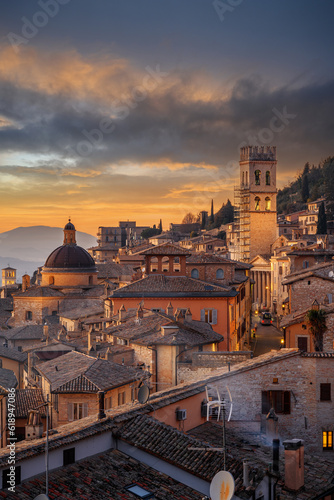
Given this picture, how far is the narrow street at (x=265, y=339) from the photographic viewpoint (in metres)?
32.9

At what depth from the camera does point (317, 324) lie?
22328 millimetres

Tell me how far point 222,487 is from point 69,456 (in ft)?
9.81

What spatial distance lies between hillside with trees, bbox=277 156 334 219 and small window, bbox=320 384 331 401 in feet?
218

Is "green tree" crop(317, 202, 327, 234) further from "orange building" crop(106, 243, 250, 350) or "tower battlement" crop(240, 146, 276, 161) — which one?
"orange building" crop(106, 243, 250, 350)

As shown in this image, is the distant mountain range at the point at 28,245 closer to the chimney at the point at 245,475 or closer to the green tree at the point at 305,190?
the green tree at the point at 305,190

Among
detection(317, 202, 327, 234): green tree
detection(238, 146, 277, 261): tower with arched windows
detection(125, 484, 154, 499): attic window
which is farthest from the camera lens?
detection(238, 146, 277, 261): tower with arched windows

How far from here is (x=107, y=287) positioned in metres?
43.8

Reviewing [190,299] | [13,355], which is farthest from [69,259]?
[190,299]

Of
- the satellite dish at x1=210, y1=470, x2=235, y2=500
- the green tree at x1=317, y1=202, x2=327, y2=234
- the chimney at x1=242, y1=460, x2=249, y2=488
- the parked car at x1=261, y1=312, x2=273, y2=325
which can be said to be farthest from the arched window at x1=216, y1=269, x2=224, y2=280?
the green tree at x1=317, y1=202, x2=327, y2=234

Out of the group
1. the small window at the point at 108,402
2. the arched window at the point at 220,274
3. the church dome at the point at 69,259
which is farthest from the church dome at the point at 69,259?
the small window at the point at 108,402

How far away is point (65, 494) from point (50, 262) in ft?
134

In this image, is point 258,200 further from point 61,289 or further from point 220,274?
point 220,274

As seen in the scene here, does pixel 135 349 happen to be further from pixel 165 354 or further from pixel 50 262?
pixel 50 262

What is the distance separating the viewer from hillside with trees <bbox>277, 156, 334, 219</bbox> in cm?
8969
